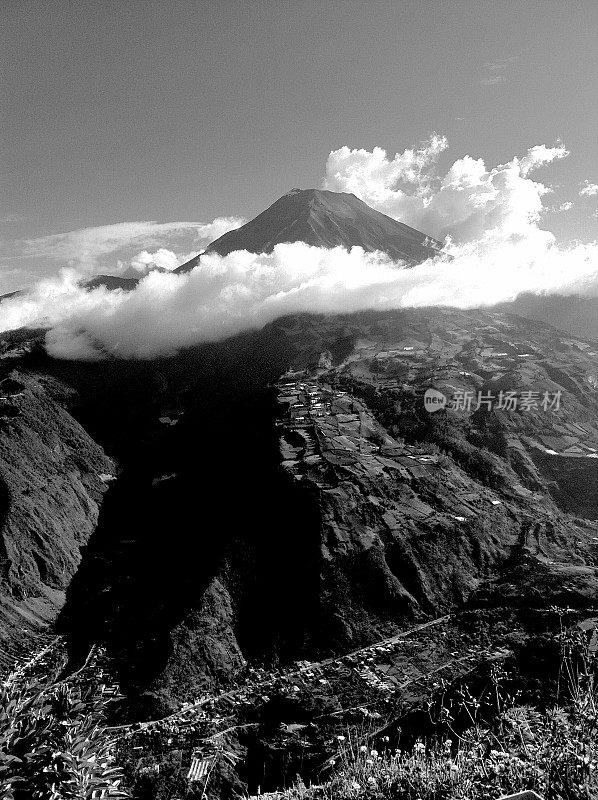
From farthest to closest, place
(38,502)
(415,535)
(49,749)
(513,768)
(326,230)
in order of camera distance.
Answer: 1. (326,230)
2. (38,502)
3. (415,535)
4. (513,768)
5. (49,749)

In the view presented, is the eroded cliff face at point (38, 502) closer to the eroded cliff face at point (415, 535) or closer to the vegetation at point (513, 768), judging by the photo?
the eroded cliff face at point (415, 535)

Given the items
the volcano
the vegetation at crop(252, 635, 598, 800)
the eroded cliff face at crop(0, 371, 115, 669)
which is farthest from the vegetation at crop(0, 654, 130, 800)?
the volcano

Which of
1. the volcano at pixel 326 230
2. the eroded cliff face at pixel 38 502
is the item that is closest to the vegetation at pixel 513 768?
the eroded cliff face at pixel 38 502

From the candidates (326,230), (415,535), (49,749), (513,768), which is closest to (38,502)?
(415,535)

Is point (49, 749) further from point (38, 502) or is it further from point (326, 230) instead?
point (326, 230)

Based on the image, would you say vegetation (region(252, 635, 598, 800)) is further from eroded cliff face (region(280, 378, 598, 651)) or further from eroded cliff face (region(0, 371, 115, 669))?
eroded cliff face (region(0, 371, 115, 669))
